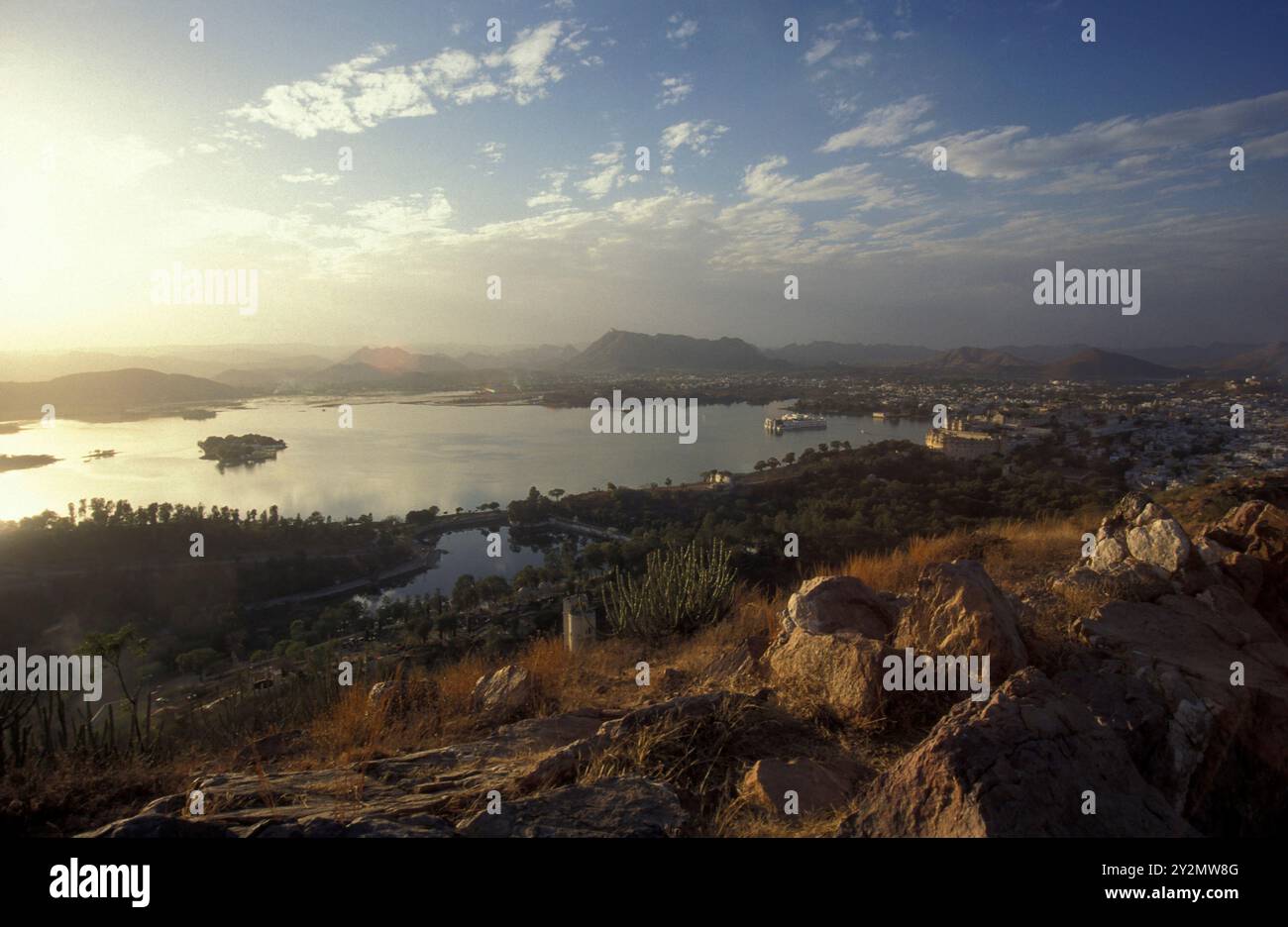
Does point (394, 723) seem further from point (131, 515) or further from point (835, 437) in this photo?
point (835, 437)

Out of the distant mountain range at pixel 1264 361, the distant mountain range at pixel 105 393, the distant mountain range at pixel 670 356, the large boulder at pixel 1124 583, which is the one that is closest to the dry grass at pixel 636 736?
the large boulder at pixel 1124 583

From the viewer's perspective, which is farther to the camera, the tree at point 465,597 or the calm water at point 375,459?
the calm water at point 375,459

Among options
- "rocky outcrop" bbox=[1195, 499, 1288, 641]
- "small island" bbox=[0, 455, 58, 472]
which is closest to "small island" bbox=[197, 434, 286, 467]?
"small island" bbox=[0, 455, 58, 472]

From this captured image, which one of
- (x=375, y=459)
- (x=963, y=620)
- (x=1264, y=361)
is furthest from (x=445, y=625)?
(x=1264, y=361)

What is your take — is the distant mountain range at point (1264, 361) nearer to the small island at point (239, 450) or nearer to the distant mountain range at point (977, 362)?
the distant mountain range at point (977, 362)

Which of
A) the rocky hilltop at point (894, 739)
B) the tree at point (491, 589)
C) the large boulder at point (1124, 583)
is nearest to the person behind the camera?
the rocky hilltop at point (894, 739)

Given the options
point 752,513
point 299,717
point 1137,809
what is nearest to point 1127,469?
point 752,513

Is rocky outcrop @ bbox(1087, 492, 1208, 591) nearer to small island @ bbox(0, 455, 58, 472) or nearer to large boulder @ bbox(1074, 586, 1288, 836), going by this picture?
large boulder @ bbox(1074, 586, 1288, 836)
